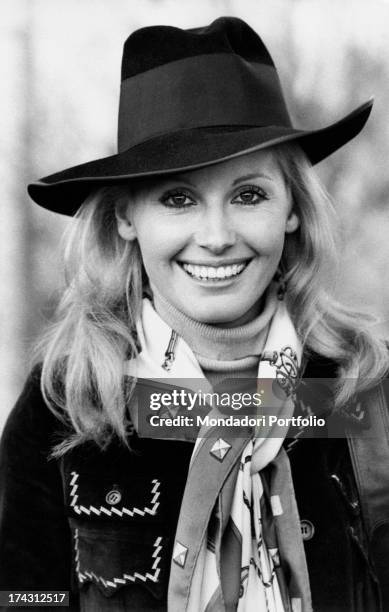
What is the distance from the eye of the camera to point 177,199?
1.69m

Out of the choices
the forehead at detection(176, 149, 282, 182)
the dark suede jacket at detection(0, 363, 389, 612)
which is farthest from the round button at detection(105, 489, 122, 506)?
the forehead at detection(176, 149, 282, 182)

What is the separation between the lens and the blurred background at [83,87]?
7.54 ft

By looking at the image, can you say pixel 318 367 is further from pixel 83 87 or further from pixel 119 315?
pixel 83 87

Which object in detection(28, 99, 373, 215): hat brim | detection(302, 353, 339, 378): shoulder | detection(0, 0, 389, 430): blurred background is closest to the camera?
detection(28, 99, 373, 215): hat brim

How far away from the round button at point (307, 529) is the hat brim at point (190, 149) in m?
0.82

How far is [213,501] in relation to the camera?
5.42ft

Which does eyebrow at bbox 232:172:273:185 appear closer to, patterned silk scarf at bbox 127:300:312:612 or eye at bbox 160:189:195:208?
eye at bbox 160:189:195:208

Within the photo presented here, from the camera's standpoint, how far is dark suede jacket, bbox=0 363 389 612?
170 cm

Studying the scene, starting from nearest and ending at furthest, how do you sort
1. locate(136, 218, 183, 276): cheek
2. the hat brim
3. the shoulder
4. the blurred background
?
the hat brim
locate(136, 218, 183, 276): cheek
the shoulder
the blurred background

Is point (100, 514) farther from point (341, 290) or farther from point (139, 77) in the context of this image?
point (341, 290)

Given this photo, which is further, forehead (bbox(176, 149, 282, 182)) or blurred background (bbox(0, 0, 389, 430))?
blurred background (bbox(0, 0, 389, 430))

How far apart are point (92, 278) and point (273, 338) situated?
1.60 ft

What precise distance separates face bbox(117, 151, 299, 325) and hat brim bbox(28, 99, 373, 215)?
0.22ft

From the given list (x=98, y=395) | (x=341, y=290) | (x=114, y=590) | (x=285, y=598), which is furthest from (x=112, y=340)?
(x=341, y=290)
